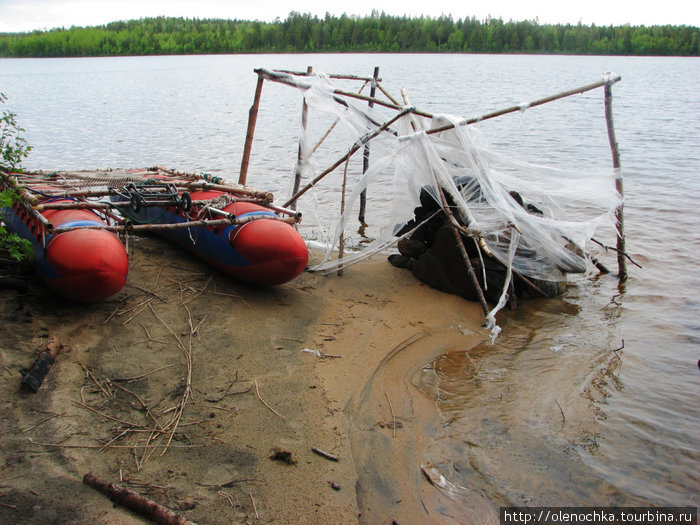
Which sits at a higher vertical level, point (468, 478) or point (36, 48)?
point (36, 48)

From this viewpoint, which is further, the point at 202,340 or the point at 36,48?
the point at 36,48

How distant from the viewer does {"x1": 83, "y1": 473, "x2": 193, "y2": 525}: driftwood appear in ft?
8.57

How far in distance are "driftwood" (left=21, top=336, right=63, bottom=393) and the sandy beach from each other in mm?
53

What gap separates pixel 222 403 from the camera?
12.3 ft

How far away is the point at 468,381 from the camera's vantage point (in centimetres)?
443

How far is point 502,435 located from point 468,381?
68 centimetres

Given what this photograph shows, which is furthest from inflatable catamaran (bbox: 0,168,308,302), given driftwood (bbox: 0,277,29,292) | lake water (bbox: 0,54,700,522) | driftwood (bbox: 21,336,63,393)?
lake water (bbox: 0,54,700,522)

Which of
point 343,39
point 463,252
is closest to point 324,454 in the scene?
point 463,252

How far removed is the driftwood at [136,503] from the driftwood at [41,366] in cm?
99

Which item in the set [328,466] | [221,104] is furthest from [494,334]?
[221,104]

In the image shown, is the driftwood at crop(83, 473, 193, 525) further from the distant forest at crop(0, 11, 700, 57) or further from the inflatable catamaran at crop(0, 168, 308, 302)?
the distant forest at crop(0, 11, 700, 57)

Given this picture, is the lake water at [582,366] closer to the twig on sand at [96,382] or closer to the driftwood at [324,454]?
the driftwood at [324,454]

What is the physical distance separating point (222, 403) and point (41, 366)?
4.07ft

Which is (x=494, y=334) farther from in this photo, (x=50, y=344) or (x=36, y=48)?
(x=36, y=48)
